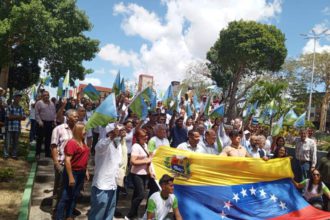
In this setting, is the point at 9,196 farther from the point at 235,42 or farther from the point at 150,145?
the point at 235,42

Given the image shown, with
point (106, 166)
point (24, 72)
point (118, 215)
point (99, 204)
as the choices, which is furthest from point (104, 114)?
point (24, 72)

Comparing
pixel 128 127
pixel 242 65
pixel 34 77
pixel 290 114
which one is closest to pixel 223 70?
pixel 242 65

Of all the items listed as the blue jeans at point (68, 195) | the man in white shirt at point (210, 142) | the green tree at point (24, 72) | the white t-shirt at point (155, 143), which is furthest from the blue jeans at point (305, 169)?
the green tree at point (24, 72)

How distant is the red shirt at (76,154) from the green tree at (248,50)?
28.9 metres

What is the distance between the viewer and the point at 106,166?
191 inches

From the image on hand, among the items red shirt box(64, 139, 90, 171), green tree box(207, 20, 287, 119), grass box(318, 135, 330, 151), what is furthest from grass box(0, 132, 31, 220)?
green tree box(207, 20, 287, 119)

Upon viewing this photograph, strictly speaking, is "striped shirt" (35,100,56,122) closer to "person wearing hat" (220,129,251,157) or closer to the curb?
the curb

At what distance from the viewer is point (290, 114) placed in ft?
37.3

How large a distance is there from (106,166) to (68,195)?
787mm

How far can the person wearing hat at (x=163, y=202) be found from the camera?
4.40m

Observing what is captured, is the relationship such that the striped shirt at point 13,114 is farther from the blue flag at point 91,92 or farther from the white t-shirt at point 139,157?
the white t-shirt at point 139,157

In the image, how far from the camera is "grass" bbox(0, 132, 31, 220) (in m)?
5.93

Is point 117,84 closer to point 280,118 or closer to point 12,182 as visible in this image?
point 12,182

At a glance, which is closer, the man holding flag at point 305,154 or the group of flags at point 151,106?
the group of flags at point 151,106
